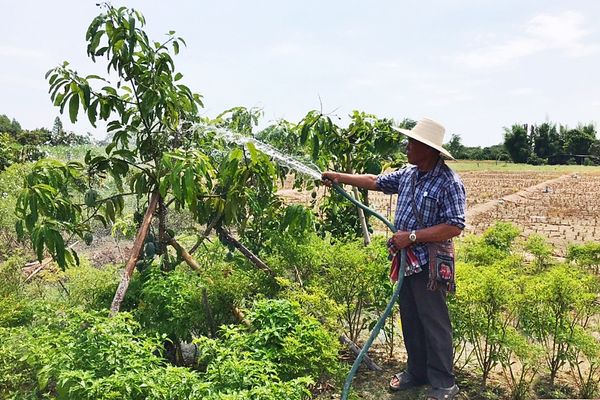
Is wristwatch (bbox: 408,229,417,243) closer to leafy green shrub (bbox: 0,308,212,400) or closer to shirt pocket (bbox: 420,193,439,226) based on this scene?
shirt pocket (bbox: 420,193,439,226)

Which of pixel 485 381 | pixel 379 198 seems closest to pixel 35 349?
pixel 485 381

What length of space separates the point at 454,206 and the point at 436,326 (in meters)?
0.73

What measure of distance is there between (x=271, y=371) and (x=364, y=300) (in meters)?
1.54

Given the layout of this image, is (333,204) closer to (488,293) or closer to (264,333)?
(488,293)

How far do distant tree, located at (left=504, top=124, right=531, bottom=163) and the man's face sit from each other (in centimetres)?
5084

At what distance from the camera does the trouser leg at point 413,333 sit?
327cm

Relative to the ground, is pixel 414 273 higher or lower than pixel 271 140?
lower

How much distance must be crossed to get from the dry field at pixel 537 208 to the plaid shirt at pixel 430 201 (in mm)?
4231

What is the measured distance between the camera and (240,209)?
12.2 ft

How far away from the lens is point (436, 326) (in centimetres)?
308

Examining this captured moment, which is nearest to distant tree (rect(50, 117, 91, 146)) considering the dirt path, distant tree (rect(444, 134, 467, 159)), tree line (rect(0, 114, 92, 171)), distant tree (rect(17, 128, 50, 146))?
tree line (rect(0, 114, 92, 171))

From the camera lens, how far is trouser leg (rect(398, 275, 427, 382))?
10.7 feet

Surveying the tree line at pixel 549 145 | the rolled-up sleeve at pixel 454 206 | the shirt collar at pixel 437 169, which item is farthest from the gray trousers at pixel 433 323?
the tree line at pixel 549 145

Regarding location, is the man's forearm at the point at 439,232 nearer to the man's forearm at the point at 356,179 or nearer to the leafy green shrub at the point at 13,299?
the man's forearm at the point at 356,179
